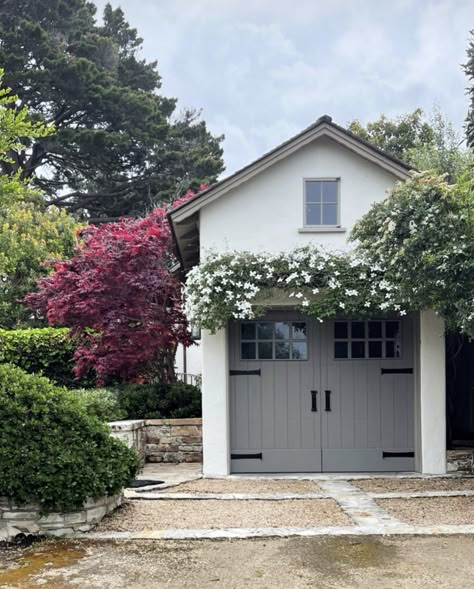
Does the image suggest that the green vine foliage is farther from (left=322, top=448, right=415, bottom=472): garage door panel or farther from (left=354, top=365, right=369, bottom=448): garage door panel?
(left=322, top=448, right=415, bottom=472): garage door panel

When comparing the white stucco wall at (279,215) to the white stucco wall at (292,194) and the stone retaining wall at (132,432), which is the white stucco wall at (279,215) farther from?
the stone retaining wall at (132,432)

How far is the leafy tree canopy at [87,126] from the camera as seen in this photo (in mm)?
27781

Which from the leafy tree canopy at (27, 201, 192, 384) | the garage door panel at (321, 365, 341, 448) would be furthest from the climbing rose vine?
the leafy tree canopy at (27, 201, 192, 384)

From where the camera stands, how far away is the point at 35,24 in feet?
90.7

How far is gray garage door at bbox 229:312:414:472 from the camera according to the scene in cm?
1037

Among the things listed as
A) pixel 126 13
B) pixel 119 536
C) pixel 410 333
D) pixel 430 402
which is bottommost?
pixel 119 536

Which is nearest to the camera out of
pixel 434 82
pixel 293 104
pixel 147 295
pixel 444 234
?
pixel 444 234

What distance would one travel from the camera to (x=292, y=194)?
10320 mm

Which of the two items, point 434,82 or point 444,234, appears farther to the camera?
point 434,82

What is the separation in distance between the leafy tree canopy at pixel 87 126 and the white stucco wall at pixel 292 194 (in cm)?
1868

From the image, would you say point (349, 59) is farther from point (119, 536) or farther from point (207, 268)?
point (119, 536)

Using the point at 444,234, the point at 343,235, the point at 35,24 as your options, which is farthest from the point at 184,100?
the point at 444,234

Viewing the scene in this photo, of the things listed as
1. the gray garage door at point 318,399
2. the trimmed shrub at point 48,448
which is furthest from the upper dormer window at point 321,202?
the trimmed shrub at point 48,448

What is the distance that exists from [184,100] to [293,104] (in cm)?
608
